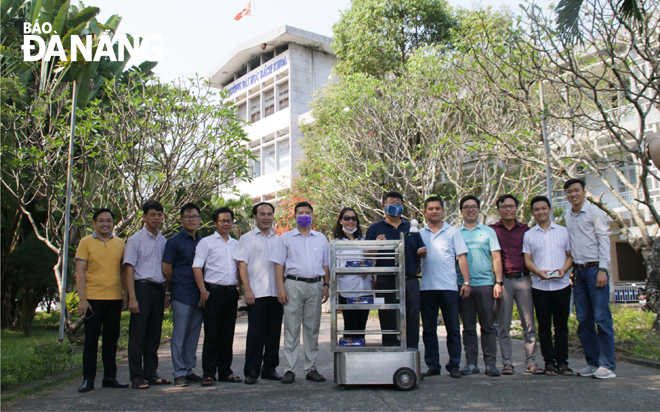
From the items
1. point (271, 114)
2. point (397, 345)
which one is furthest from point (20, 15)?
point (271, 114)

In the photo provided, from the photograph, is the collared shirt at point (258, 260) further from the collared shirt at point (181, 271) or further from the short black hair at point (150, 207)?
the short black hair at point (150, 207)

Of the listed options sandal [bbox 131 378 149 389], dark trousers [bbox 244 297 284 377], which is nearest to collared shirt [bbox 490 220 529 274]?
dark trousers [bbox 244 297 284 377]

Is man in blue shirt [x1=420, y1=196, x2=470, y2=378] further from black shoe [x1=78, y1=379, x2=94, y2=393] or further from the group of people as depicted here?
black shoe [x1=78, y1=379, x2=94, y2=393]

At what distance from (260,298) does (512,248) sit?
302 cm

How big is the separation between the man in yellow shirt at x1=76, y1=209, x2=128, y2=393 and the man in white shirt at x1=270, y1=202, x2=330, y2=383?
172 centimetres

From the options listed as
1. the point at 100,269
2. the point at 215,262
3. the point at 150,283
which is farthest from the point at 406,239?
the point at 100,269

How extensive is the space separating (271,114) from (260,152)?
2.71 m

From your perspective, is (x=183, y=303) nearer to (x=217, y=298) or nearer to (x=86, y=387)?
(x=217, y=298)

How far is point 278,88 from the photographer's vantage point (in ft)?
119

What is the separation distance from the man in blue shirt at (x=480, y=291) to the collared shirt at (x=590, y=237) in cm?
87

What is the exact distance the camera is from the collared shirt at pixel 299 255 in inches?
237

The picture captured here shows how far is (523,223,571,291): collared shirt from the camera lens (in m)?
6.22

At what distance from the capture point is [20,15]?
16750mm

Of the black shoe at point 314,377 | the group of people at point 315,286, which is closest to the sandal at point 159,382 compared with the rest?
the group of people at point 315,286
